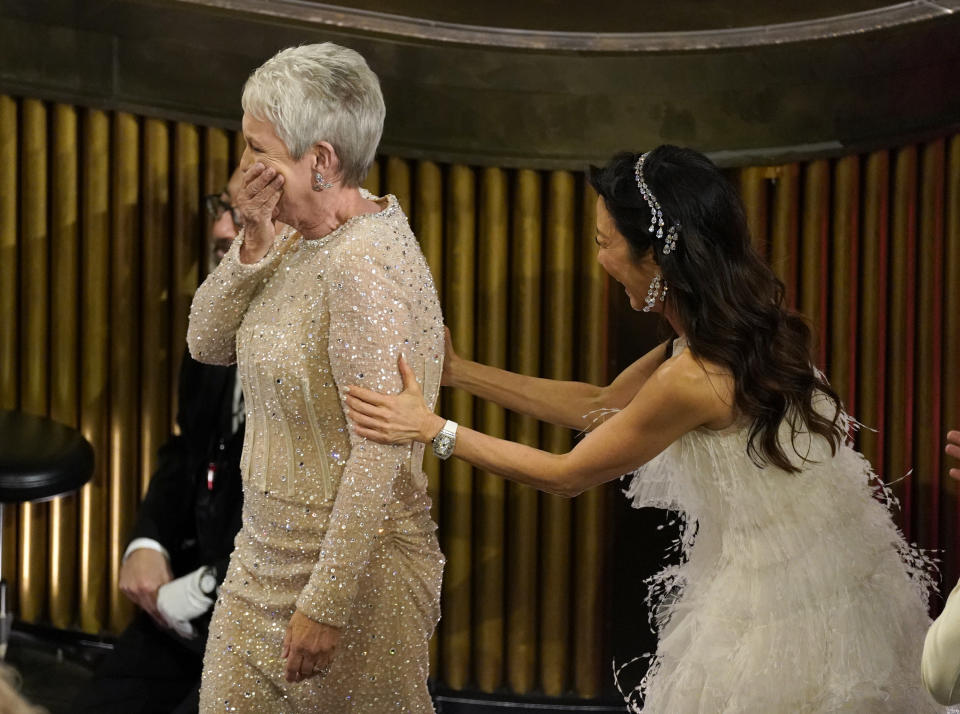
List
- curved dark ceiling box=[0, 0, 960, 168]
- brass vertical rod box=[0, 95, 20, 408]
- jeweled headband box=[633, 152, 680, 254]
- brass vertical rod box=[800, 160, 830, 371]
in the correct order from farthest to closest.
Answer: brass vertical rod box=[0, 95, 20, 408] < brass vertical rod box=[800, 160, 830, 371] < curved dark ceiling box=[0, 0, 960, 168] < jeweled headband box=[633, 152, 680, 254]

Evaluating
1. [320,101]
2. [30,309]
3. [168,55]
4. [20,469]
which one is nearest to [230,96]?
[168,55]

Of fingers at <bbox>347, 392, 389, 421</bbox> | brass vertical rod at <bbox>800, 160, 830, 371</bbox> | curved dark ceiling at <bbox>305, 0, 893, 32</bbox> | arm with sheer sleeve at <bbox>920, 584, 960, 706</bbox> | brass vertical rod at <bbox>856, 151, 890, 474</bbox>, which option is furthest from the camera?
brass vertical rod at <bbox>800, 160, 830, 371</bbox>

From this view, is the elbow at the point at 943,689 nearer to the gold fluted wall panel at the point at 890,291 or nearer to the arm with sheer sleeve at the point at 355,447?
the arm with sheer sleeve at the point at 355,447

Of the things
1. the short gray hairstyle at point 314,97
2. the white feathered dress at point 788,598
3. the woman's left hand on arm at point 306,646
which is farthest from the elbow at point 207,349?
the white feathered dress at point 788,598

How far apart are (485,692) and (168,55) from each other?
2434mm

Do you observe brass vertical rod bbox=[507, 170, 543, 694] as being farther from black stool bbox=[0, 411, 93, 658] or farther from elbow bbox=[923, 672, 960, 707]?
elbow bbox=[923, 672, 960, 707]

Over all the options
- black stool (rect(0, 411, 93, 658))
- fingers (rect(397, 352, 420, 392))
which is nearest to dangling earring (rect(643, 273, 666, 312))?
fingers (rect(397, 352, 420, 392))

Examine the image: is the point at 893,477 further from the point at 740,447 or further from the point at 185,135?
the point at 185,135

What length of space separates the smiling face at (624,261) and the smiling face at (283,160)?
0.76m

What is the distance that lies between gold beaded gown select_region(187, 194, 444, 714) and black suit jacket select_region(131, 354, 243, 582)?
1360mm

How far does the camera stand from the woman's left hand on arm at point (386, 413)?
95.0 inches

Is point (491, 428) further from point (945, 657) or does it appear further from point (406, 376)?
point (945, 657)

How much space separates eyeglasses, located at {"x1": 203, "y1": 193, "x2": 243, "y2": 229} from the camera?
420 cm

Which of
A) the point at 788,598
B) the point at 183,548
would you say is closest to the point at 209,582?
the point at 183,548
